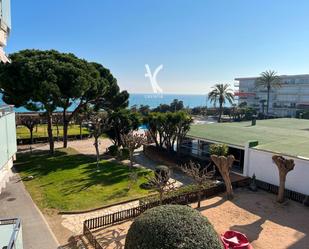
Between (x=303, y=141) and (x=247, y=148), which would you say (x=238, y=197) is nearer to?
(x=247, y=148)

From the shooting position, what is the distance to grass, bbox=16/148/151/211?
2002cm

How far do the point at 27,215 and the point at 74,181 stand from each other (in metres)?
6.35

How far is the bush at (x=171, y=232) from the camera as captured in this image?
9539 millimetres

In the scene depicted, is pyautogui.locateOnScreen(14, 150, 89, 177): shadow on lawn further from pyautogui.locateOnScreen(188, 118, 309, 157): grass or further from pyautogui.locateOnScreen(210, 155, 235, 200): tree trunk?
pyautogui.locateOnScreen(210, 155, 235, 200): tree trunk

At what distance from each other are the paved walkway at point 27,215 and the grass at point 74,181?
64cm

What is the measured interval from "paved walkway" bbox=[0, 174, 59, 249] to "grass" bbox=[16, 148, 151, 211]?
636mm

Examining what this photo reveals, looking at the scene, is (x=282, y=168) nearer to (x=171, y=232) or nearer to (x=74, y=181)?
(x=171, y=232)

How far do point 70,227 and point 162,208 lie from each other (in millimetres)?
8122

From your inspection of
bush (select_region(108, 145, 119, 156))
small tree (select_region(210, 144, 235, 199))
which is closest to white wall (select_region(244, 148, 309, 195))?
small tree (select_region(210, 144, 235, 199))

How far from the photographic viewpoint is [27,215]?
58.7ft

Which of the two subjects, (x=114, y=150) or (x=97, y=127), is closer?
(x=97, y=127)

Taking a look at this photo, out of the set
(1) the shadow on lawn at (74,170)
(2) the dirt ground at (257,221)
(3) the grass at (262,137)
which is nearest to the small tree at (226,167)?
(2) the dirt ground at (257,221)

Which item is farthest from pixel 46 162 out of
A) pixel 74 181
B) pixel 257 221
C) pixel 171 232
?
pixel 171 232

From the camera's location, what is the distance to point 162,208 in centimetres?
1080
